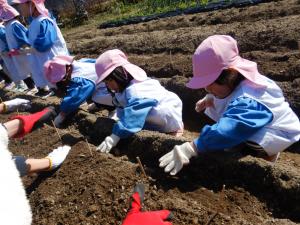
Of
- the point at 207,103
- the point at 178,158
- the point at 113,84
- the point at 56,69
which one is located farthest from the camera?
the point at 56,69

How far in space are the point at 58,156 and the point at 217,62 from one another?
1.79m

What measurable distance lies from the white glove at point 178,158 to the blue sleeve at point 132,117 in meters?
0.71

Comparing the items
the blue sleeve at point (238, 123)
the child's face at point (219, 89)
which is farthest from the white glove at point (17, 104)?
the blue sleeve at point (238, 123)

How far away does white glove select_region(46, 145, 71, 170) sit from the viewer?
370cm

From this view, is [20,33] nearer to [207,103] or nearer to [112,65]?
[112,65]

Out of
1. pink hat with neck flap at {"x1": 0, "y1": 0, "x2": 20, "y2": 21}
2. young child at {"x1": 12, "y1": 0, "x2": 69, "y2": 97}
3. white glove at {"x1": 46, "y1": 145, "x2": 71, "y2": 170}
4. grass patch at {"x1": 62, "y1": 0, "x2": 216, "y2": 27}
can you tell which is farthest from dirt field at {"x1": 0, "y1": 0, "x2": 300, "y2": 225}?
grass patch at {"x1": 62, "y1": 0, "x2": 216, "y2": 27}

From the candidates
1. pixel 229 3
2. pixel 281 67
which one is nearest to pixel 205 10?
pixel 229 3

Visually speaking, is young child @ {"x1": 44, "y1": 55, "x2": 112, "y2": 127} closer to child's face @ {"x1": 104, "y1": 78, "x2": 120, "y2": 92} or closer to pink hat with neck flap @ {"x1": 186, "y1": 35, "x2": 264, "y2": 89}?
child's face @ {"x1": 104, "y1": 78, "x2": 120, "y2": 92}

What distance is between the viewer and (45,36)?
19.3 feet

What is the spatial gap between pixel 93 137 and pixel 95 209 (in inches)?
59.5

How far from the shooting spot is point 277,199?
2832 millimetres

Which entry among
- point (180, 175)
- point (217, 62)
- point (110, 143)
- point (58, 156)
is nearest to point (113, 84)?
point (110, 143)

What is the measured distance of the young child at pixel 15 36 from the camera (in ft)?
22.2

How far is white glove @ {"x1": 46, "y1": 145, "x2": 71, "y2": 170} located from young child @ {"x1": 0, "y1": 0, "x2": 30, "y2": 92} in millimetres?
3465
